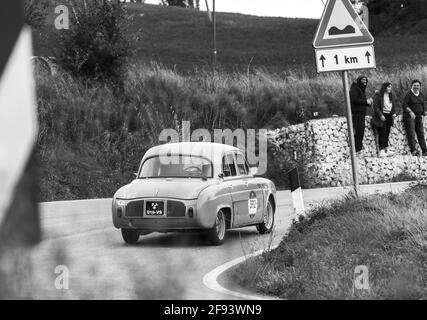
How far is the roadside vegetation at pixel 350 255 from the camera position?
292 inches

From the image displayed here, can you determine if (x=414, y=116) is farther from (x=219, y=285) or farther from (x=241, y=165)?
(x=219, y=285)

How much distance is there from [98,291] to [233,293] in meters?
5.15

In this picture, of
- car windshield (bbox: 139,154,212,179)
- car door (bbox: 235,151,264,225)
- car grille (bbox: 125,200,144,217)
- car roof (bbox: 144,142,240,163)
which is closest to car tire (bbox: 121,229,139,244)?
car grille (bbox: 125,200,144,217)

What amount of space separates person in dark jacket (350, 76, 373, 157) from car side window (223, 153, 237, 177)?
11.0 meters

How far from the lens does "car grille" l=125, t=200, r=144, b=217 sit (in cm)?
1273

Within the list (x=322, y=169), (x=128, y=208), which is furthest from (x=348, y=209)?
(x=322, y=169)

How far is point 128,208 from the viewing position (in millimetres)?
12844

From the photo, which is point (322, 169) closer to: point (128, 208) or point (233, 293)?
point (128, 208)

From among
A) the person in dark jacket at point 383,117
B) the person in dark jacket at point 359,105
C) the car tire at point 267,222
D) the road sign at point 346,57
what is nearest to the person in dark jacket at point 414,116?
the person in dark jacket at point 383,117

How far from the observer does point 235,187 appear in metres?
13.8

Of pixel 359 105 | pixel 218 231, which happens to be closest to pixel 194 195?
pixel 218 231

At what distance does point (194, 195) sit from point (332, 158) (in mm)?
14735

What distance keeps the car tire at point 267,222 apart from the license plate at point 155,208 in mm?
2362
